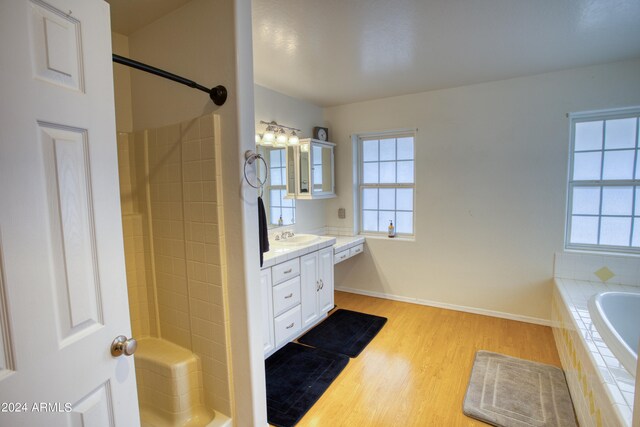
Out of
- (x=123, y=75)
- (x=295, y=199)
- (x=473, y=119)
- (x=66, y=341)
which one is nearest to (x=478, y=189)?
(x=473, y=119)

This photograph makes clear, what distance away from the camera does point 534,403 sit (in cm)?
202

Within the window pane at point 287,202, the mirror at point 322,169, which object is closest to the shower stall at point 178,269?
the window pane at point 287,202

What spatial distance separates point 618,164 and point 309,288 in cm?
306

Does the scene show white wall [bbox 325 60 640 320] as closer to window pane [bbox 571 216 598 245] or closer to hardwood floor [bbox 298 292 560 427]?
window pane [bbox 571 216 598 245]

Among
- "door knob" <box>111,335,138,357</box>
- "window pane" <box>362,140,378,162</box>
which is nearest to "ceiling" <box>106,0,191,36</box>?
"door knob" <box>111,335,138,357</box>

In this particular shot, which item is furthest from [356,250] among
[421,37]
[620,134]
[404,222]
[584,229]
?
[620,134]

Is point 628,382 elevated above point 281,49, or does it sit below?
below

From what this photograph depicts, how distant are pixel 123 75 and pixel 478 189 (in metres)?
3.26

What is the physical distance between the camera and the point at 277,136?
128 inches

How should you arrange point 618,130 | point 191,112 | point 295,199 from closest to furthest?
point 191,112
point 618,130
point 295,199

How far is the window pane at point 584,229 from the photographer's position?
9.71 ft

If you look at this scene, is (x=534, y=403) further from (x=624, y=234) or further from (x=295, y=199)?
(x=295, y=199)

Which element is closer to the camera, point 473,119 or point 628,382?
point 628,382

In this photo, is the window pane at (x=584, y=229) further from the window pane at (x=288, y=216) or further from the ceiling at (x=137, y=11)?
the ceiling at (x=137, y=11)
